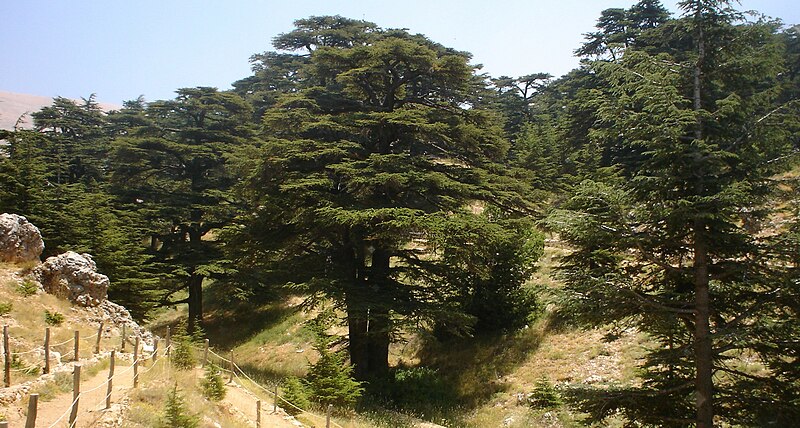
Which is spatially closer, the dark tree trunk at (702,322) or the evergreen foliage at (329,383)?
the dark tree trunk at (702,322)

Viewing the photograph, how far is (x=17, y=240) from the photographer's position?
14.5m

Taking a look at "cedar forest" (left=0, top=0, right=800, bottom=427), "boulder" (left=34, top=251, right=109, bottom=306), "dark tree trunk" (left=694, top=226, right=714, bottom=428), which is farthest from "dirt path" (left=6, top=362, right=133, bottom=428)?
"dark tree trunk" (left=694, top=226, right=714, bottom=428)

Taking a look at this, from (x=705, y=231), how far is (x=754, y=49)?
11.8 feet

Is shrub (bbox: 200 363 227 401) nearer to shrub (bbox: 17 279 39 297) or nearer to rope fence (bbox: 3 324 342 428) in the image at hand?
rope fence (bbox: 3 324 342 428)

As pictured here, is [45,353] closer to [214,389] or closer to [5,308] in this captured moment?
[5,308]

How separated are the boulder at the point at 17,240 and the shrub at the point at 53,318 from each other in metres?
2.74

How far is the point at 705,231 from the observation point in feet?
26.3

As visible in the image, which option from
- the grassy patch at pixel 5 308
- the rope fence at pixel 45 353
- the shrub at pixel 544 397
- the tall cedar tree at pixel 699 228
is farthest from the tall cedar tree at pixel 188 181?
the tall cedar tree at pixel 699 228

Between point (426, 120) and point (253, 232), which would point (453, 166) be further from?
point (253, 232)

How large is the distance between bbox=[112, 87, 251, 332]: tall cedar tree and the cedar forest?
0.14 meters

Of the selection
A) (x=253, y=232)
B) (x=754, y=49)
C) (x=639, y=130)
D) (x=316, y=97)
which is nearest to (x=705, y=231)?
(x=639, y=130)

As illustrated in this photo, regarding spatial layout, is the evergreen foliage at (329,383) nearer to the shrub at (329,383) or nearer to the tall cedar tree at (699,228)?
the shrub at (329,383)

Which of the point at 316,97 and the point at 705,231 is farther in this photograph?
the point at 316,97

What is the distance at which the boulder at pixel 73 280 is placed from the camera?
14227 mm
